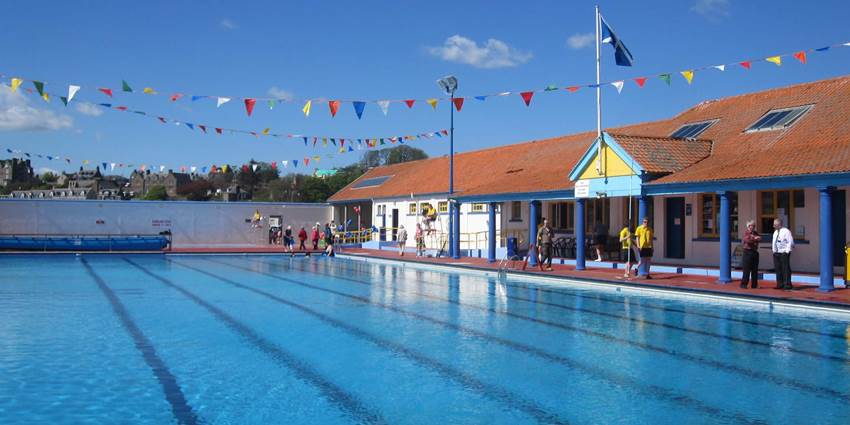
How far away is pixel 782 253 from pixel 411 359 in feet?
34.3

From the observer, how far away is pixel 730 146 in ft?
69.2

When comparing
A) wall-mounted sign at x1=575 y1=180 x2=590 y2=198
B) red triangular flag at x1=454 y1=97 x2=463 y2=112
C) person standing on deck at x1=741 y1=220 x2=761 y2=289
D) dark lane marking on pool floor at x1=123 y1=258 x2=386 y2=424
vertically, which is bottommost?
dark lane marking on pool floor at x1=123 y1=258 x2=386 y2=424

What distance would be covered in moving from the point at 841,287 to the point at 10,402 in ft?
52.3

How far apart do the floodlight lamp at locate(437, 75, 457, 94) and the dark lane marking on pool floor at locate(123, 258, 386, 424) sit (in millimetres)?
15694

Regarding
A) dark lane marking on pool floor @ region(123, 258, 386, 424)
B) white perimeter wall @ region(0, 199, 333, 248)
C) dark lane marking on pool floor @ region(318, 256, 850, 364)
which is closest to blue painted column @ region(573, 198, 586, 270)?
dark lane marking on pool floor @ region(318, 256, 850, 364)

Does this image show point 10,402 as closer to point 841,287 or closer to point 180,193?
point 841,287

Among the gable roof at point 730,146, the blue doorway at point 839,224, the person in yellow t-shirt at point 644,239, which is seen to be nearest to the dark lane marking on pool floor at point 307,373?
the person in yellow t-shirt at point 644,239

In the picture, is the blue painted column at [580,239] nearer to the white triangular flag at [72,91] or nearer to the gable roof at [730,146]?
the gable roof at [730,146]

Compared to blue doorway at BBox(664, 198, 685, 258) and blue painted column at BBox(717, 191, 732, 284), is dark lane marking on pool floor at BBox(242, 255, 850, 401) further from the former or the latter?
blue doorway at BBox(664, 198, 685, 258)

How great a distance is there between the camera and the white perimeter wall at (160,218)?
38.4m

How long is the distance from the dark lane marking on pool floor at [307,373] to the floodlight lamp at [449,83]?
51.5 feet

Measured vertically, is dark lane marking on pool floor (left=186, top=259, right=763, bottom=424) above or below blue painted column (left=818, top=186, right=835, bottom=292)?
below

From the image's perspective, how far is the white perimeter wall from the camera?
3841cm

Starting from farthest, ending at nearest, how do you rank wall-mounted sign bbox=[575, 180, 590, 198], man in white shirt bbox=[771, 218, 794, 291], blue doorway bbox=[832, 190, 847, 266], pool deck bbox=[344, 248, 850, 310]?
wall-mounted sign bbox=[575, 180, 590, 198] < blue doorway bbox=[832, 190, 847, 266] < man in white shirt bbox=[771, 218, 794, 291] < pool deck bbox=[344, 248, 850, 310]
